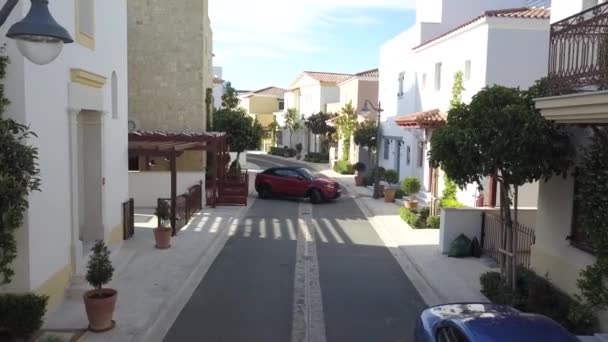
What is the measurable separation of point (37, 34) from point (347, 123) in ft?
107

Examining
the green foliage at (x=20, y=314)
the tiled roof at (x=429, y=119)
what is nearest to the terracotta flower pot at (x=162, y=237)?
the green foliage at (x=20, y=314)

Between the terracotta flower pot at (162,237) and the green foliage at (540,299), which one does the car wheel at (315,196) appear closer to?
the terracotta flower pot at (162,237)

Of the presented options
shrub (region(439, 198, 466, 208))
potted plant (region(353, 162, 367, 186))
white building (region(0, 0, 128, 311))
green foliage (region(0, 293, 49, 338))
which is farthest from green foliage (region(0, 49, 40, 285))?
potted plant (region(353, 162, 367, 186))

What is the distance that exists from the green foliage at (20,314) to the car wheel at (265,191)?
1833 centimetres

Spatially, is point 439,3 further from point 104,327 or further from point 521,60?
point 104,327

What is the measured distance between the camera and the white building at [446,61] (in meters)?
18.3

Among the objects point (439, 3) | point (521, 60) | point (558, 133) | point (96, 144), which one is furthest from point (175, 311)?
point (439, 3)

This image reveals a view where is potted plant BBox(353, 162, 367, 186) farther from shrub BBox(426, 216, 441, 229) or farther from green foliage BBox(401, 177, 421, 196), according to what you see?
shrub BBox(426, 216, 441, 229)

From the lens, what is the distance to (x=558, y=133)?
9336mm

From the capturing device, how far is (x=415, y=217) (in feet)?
62.1

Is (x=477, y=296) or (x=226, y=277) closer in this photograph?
(x=477, y=296)

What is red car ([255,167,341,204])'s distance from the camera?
82.4 ft

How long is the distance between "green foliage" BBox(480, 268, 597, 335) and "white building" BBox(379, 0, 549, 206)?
787 centimetres

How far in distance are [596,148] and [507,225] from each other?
8.59 feet
